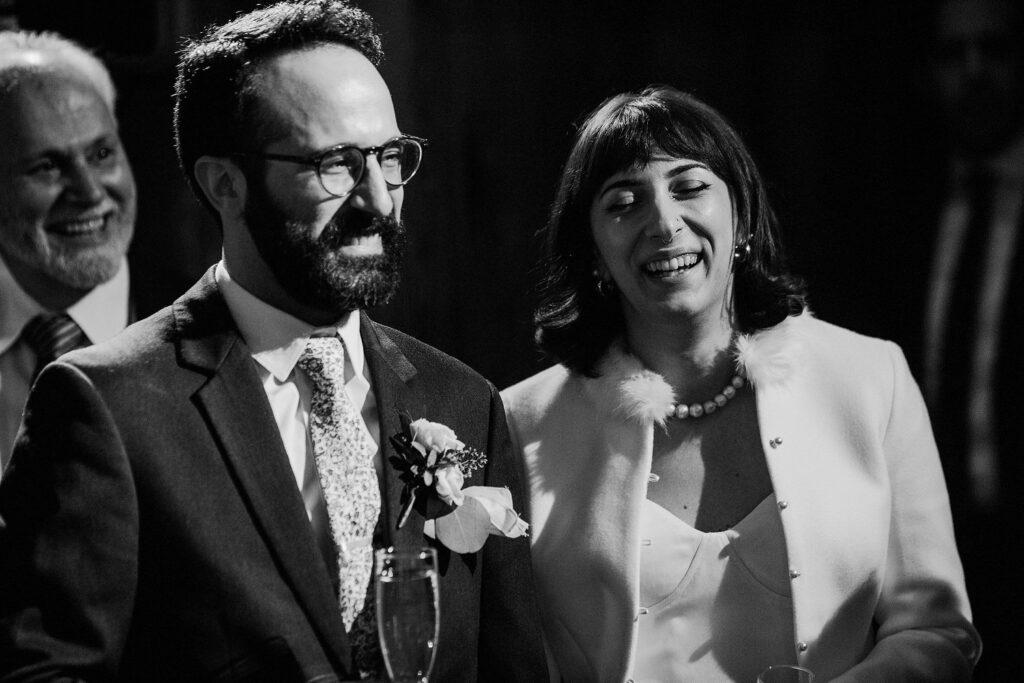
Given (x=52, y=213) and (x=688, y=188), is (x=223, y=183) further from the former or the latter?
(x=52, y=213)

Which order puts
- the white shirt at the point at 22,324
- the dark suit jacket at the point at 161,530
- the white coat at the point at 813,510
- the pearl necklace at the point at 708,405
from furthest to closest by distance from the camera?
the white shirt at the point at 22,324
the pearl necklace at the point at 708,405
the white coat at the point at 813,510
the dark suit jacket at the point at 161,530

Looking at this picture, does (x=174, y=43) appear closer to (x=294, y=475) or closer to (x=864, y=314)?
(x=294, y=475)

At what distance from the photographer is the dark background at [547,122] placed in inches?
145

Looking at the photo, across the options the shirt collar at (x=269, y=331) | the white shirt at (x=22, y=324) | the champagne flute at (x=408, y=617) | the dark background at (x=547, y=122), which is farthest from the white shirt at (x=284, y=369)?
the dark background at (x=547, y=122)

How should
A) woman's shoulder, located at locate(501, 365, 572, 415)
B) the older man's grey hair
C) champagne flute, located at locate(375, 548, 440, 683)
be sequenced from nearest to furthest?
champagne flute, located at locate(375, 548, 440, 683)
woman's shoulder, located at locate(501, 365, 572, 415)
the older man's grey hair

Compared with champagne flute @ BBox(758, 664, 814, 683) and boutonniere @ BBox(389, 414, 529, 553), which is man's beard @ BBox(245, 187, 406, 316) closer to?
boutonniere @ BBox(389, 414, 529, 553)

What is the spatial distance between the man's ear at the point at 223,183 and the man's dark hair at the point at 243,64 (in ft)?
0.07

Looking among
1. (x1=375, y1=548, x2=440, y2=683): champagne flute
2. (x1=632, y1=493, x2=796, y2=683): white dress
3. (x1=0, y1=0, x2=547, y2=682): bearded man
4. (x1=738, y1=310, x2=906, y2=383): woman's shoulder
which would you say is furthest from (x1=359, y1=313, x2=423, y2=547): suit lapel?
(x1=738, y1=310, x2=906, y2=383): woman's shoulder

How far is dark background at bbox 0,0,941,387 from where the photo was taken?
3686 millimetres

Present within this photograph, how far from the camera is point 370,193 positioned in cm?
221

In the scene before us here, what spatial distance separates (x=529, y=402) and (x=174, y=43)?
68.1 inches

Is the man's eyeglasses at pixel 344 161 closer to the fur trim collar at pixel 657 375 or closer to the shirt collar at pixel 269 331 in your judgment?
the shirt collar at pixel 269 331

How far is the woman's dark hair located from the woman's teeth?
22 centimetres

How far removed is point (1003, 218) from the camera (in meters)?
3.69
